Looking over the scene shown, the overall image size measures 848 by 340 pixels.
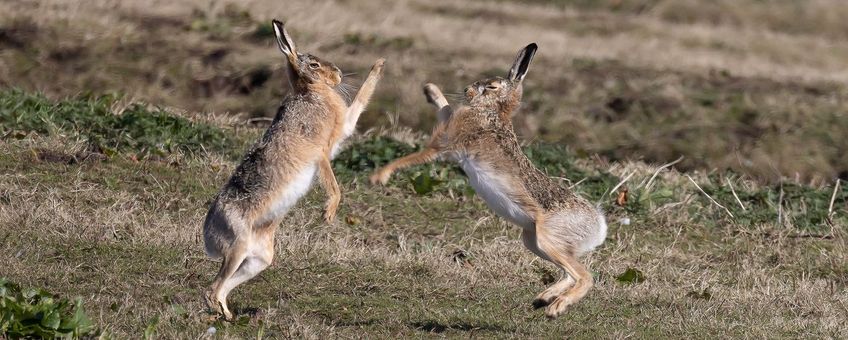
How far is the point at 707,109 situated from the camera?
18.0m

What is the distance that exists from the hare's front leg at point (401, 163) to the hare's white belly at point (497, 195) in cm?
30

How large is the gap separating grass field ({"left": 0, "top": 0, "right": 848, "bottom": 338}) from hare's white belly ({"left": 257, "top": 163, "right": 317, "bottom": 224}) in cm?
53

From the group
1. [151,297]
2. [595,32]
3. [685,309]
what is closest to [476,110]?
[685,309]

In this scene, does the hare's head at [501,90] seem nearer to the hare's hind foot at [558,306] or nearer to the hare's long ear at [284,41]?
the hare's long ear at [284,41]

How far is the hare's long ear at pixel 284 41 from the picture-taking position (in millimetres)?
7879

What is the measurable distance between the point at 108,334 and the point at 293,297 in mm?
1611

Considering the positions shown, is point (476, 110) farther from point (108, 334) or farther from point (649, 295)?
point (108, 334)

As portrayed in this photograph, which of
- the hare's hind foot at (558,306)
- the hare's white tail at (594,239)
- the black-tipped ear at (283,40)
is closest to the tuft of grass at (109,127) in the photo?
the black-tipped ear at (283,40)

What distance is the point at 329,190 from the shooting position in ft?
24.1

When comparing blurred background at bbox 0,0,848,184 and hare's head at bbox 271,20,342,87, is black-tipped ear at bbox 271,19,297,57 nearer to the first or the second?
hare's head at bbox 271,20,342,87

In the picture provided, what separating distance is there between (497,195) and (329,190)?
994 mm

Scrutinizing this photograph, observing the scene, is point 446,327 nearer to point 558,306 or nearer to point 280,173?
point 558,306

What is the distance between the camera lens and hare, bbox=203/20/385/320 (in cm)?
696

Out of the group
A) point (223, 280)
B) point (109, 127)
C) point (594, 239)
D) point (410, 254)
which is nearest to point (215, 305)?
point (223, 280)
